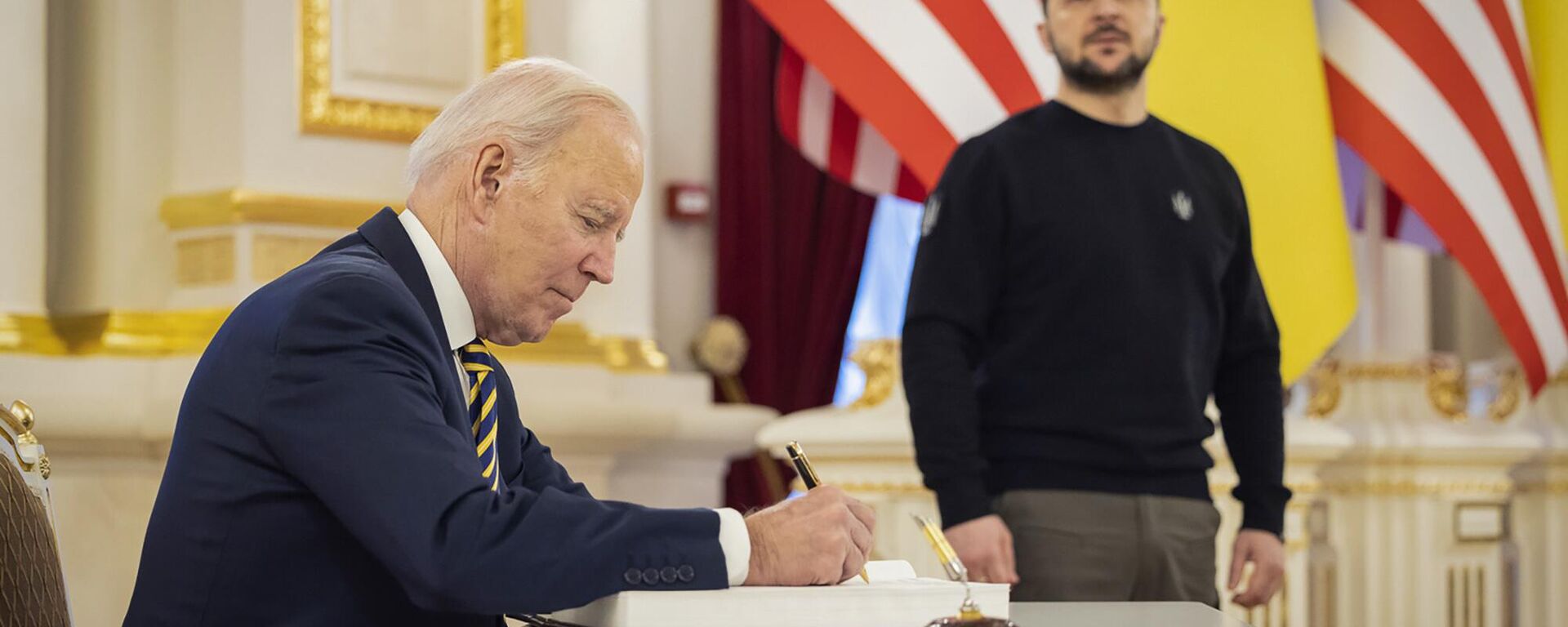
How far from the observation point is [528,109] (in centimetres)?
140

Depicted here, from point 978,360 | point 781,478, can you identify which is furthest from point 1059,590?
point 781,478

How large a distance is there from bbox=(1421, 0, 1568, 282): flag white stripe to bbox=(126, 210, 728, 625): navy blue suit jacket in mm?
3499

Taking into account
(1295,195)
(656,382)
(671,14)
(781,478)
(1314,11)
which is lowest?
(781,478)

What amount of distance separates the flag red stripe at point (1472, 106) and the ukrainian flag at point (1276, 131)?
18.9 inches

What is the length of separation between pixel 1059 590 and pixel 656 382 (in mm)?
2415

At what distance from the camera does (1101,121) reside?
2658 mm

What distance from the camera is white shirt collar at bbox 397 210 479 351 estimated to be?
1454 millimetres

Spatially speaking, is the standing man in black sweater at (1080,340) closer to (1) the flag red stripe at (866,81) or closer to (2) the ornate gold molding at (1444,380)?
(1) the flag red stripe at (866,81)

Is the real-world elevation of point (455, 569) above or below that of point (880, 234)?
below

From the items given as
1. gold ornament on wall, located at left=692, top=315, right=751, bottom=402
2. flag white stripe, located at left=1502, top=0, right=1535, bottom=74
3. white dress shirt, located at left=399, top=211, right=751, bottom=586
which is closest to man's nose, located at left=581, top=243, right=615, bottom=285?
white dress shirt, located at left=399, top=211, right=751, bottom=586

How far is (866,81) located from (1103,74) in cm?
128

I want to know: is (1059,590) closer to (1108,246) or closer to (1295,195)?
(1108,246)

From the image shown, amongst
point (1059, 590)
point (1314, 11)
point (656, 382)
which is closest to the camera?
point (1059, 590)

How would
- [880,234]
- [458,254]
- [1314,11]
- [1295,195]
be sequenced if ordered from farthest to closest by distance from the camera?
1. [880,234]
2. [1314,11]
3. [1295,195]
4. [458,254]
